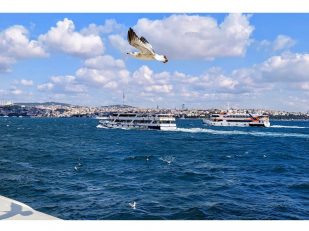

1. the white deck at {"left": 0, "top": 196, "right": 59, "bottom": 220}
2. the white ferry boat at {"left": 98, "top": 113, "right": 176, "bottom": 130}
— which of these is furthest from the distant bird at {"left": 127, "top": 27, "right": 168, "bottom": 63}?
the white ferry boat at {"left": 98, "top": 113, "right": 176, "bottom": 130}

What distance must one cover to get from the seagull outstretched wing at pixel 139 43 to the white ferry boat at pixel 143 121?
6989 cm

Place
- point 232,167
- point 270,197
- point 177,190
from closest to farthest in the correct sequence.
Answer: point 270,197 < point 177,190 < point 232,167

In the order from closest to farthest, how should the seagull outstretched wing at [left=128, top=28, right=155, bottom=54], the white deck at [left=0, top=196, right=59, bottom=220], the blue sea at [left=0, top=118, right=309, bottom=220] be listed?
1. the seagull outstretched wing at [left=128, top=28, right=155, bottom=54]
2. the white deck at [left=0, top=196, right=59, bottom=220]
3. the blue sea at [left=0, top=118, right=309, bottom=220]

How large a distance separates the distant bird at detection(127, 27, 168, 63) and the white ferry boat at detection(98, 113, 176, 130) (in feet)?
228

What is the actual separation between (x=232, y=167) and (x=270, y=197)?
36.3ft

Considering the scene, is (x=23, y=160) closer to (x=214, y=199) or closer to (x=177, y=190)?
(x=177, y=190)

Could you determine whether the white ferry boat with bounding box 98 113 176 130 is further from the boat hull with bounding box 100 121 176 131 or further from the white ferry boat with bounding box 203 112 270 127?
the white ferry boat with bounding box 203 112 270 127

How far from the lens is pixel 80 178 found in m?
25.6

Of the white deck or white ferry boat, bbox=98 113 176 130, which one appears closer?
the white deck

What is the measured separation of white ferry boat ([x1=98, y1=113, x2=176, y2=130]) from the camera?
259 ft

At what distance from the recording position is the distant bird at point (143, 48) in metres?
7.79

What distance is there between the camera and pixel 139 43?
A: 795 cm

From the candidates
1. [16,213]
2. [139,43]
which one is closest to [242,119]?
[16,213]
